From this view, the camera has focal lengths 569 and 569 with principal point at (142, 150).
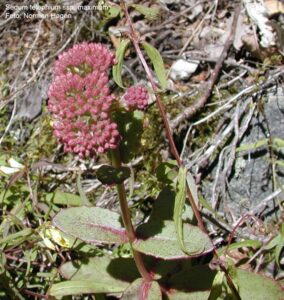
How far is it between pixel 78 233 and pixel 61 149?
132 cm

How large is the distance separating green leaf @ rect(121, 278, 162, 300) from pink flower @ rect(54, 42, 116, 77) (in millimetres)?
941

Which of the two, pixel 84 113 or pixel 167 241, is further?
pixel 167 241

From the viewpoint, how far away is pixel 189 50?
154 inches

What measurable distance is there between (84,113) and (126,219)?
1.78ft

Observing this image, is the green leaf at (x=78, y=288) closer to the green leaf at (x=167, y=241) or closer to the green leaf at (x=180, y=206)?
the green leaf at (x=167, y=241)

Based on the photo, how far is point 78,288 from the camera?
95.5 inches

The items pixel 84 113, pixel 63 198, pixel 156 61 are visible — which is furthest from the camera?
pixel 63 198

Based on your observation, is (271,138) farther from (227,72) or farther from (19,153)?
(19,153)

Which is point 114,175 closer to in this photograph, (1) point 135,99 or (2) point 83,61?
(1) point 135,99

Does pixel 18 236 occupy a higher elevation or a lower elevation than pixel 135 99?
lower

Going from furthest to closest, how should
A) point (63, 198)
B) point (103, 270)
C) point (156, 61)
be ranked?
point (63, 198) < point (103, 270) < point (156, 61)

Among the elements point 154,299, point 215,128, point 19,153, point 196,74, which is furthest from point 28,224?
point 196,74

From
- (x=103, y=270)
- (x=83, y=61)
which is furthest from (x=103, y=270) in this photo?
(x=83, y=61)

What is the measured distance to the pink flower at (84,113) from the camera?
6.37 ft
